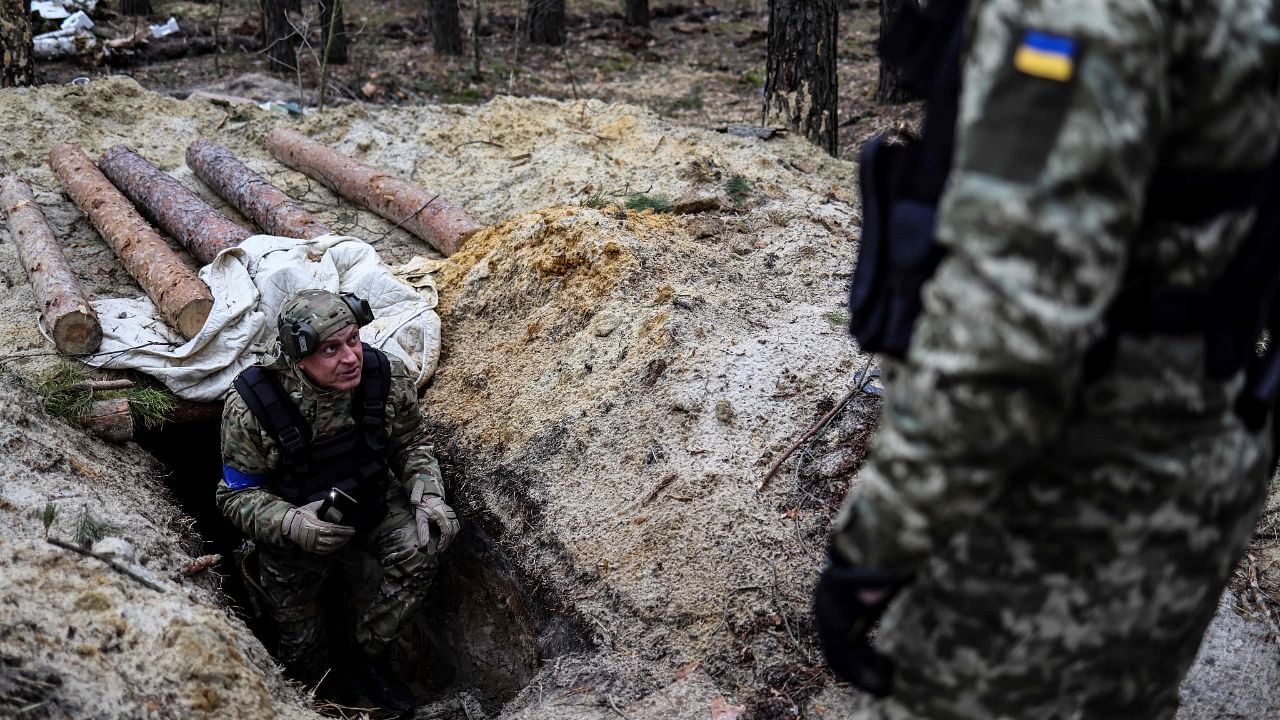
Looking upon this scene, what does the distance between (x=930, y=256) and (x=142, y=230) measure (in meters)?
5.95

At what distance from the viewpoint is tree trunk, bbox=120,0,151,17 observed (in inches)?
586

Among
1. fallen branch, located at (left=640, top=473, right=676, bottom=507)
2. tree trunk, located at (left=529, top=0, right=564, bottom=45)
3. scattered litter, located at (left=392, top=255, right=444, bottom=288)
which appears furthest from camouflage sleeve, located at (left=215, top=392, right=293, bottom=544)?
tree trunk, located at (left=529, top=0, right=564, bottom=45)

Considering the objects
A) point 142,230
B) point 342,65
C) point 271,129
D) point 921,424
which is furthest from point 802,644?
point 342,65

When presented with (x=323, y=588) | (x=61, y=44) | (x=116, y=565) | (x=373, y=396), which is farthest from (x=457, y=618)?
(x=61, y=44)

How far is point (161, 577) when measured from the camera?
3.81m

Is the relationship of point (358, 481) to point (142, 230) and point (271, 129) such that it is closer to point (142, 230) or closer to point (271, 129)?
point (142, 230)

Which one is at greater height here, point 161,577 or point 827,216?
point 827,216

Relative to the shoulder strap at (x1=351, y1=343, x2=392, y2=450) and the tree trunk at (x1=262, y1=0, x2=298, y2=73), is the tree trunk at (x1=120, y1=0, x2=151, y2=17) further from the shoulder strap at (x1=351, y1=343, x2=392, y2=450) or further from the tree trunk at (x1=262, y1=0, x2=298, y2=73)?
the shoulder strap at (x1=351, y1=343, x2=392, y2=450)

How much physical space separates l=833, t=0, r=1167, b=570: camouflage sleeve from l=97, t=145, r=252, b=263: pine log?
551 centimetres

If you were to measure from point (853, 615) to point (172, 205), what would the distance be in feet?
20.8

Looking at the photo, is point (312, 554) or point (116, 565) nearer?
point (116, 565)

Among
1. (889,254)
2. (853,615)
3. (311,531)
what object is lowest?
(311,531)

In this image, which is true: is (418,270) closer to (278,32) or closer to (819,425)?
(819,425)

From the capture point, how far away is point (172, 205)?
22.5ft
